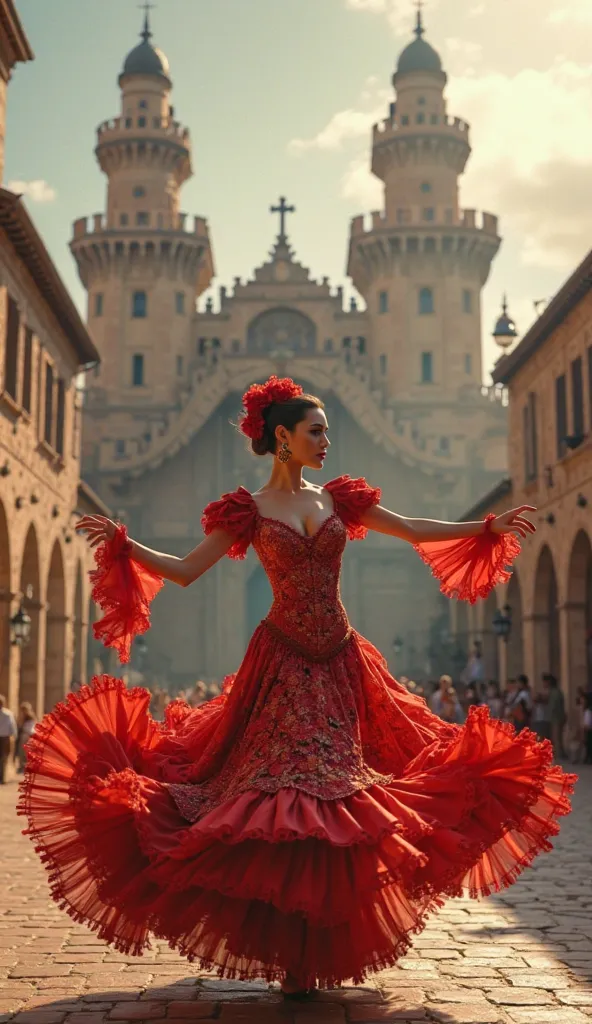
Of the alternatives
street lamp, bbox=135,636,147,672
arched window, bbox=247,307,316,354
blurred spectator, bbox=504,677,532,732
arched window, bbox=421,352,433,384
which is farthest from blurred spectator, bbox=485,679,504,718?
arched window, bbox=247,307,316,354

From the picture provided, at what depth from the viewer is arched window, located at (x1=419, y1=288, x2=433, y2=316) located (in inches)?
2149

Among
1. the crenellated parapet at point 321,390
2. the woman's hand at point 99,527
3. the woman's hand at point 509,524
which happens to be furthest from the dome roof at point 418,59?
the woman's hand at point 99,527

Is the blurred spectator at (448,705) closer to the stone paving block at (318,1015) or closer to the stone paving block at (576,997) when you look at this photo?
the stone paving block at (576,997)

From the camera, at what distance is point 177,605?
47875 millimetres

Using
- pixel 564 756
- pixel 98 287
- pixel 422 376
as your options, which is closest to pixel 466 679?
pixel 564 756

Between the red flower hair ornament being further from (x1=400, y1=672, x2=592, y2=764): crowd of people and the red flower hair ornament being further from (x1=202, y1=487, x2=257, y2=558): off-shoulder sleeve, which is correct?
(x1=400, y1=672, x2=592, y2=764): crowd of people

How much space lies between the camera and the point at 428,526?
20.0ft

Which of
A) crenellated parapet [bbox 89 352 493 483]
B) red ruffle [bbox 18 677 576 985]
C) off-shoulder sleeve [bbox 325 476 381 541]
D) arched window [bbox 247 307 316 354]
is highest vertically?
arched window [bbox 247 307 316 354]

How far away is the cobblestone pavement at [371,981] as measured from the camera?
5.11 metres

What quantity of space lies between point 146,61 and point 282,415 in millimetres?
55119

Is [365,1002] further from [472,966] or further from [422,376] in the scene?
[422,376]

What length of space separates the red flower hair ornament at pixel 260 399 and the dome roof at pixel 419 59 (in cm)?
5347

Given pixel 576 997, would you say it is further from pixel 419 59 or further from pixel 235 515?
pixel 419 59

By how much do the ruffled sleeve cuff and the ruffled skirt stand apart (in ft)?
2.81
